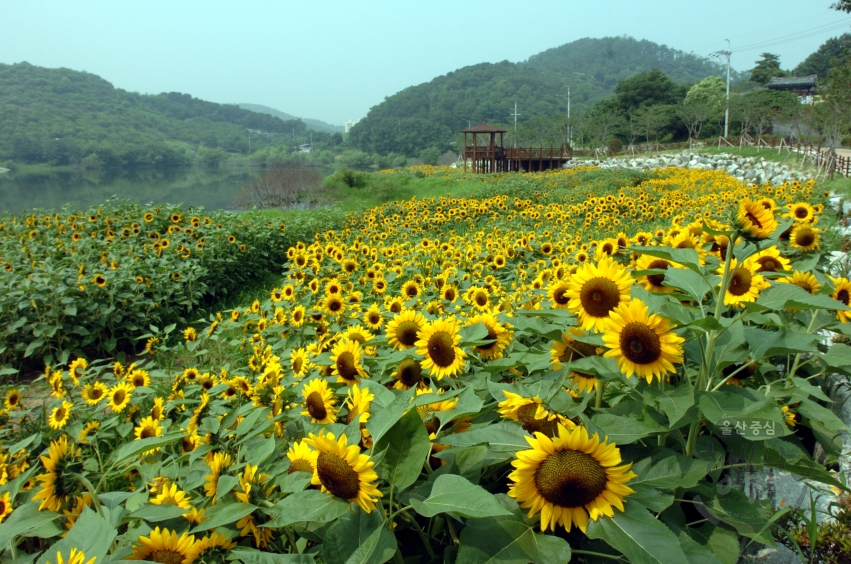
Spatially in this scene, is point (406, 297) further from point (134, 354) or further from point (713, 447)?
→ point (134, 354)

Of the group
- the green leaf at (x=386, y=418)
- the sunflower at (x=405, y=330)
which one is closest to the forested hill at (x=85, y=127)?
the sunflower at (x=405, y=330)

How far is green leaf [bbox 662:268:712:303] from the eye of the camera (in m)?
1.11

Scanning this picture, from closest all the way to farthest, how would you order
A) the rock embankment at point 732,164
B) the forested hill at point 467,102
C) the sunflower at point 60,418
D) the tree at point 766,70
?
the sunflower at point 60,418
the rock embankment at point 732,164
the tree at point 766,70
the forested hill at point 467,102

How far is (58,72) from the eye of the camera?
6956 centimetres

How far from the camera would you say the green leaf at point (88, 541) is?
0.79m

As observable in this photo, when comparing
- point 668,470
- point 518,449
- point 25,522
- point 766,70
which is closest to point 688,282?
point 668,470

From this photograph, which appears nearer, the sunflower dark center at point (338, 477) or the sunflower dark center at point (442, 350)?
the sunflower dark center at point (338, 477)

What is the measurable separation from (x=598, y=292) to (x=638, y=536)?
1.84ft

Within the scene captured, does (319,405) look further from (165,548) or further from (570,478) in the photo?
(570,478)

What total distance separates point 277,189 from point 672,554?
25301 mm

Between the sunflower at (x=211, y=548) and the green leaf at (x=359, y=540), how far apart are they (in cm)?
26

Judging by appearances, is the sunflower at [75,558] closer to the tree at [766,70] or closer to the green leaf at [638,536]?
the green leaf at [638,536]

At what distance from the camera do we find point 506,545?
0.81 meters

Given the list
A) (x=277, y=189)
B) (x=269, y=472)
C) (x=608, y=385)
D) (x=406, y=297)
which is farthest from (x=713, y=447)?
(x=277, y=189)
